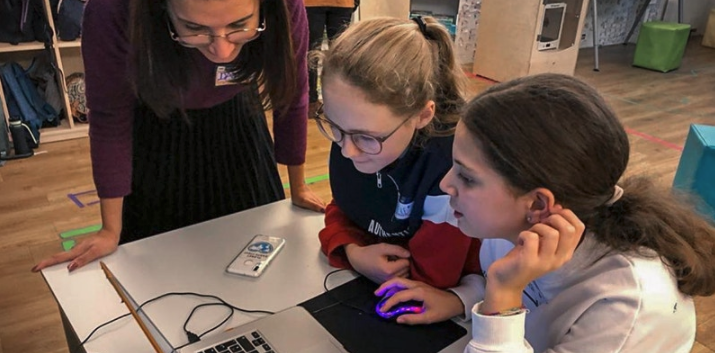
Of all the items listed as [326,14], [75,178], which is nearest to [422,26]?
[75,178]

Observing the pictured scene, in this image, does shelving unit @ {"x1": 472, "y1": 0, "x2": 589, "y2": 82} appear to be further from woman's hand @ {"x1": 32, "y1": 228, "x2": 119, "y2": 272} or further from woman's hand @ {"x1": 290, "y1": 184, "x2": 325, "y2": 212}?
woman's hand @ {"x1": 32, "y1": 228, "x2": 119, "y2": 272}

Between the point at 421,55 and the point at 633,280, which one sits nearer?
the point at 633,280

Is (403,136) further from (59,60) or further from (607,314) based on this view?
(59,60)

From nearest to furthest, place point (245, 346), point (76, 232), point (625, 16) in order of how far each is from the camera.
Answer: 1. point (245, 346)
2. point (76, 232)
3. point (625, 16)

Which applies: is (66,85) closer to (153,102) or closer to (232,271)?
(153,102)

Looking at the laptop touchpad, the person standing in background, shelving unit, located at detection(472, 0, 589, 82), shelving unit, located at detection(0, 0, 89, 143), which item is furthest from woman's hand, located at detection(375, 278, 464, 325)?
shelving unit, located at detection(472, 0, 589, 82)

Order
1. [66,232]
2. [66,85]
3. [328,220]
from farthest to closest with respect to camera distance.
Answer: [66,85] < [66,232] < [328,220]

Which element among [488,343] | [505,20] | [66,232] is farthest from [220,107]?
[505,20]

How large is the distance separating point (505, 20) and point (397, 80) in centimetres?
369

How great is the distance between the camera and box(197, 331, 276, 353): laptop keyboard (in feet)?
2.77

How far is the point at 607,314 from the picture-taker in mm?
774

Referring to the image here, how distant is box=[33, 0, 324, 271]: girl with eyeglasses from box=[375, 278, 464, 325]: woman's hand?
1.16 ft

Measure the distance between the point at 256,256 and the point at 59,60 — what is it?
2.57 m

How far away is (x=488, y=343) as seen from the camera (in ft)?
2.58
